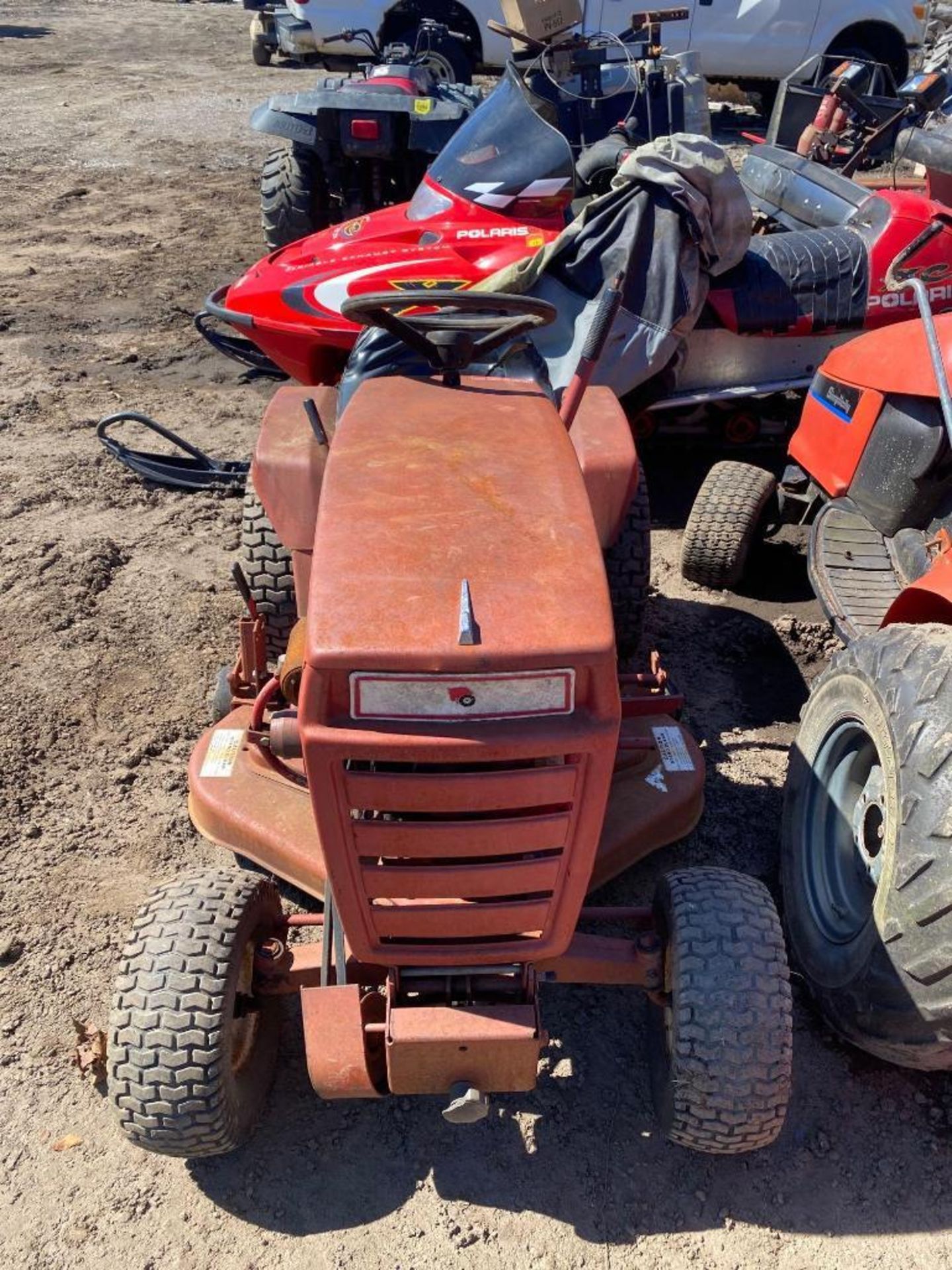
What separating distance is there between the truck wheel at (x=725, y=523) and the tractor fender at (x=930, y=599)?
126 centimetres

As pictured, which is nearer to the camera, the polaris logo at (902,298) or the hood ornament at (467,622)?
the hood ornament at (467,622)

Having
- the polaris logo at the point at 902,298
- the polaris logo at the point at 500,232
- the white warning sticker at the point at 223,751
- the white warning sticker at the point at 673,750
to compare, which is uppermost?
the polaris logo at the point at 500,232

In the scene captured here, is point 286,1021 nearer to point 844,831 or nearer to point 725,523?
point 844,831

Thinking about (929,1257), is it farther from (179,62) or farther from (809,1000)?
(179,62)

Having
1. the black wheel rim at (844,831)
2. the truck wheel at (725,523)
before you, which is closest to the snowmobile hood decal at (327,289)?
the truck wheel at (725,523)

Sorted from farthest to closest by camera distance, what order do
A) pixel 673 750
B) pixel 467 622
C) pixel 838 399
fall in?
pixel 838 399
pixel 673 750
pixel 467 622

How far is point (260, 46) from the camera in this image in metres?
14.6

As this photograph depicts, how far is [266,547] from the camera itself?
3332 mm

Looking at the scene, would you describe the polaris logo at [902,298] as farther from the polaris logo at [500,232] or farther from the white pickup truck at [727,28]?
the white pickup truck at [727,28]

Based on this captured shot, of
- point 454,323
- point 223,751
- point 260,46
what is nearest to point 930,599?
point 454,323

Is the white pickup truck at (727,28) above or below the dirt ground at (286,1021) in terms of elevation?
above

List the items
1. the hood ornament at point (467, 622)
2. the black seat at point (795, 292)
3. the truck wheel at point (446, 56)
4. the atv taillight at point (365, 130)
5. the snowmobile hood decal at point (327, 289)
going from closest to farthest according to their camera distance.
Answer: the hood ornament at point (467, 622)
the black seat at point (795, 292)
the snowmobile hood decal at point (327, 289)
the atv taillight at point (365, 130)
the truck wheel at point (446, 56)

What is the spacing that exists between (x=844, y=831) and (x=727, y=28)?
36.3 ft

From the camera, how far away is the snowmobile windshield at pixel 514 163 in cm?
489
